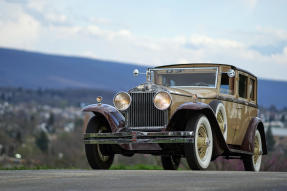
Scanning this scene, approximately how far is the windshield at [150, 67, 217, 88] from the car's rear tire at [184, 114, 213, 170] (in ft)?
5.90

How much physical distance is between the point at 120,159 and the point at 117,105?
36734 millimetres

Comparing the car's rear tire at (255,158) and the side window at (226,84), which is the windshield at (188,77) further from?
the car's rear tire at (255,158)

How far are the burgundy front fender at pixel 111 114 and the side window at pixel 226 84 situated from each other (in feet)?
8.07

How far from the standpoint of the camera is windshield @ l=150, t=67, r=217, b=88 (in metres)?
13.3

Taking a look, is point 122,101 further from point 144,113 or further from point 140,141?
point 140,141

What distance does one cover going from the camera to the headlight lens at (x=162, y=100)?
1159cm

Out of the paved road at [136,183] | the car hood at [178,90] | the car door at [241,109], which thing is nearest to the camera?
the paved road at [136,183]

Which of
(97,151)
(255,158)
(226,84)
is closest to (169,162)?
(255,158)

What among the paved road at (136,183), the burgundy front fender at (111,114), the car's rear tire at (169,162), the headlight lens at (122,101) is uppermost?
Result: the headlight lens at (122,101)

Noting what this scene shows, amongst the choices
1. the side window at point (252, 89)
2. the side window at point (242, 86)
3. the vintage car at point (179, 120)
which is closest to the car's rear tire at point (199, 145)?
the vintage car at point (179, 120)

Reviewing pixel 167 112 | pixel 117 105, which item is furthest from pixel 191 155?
pixel 117 105

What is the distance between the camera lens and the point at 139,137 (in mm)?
11320

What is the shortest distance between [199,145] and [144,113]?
1.25 m

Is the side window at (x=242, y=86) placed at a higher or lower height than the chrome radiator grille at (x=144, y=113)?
higher
